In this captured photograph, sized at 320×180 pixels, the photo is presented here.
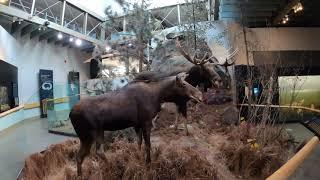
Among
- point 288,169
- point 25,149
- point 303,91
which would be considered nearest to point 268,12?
point 303,91

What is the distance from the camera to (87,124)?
418 centimetres

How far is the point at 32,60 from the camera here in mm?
15188

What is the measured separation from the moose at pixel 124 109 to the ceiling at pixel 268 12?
5.38 m

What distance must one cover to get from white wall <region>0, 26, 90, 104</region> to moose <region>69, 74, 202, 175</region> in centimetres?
720

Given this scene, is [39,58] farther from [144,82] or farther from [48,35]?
[144,82]

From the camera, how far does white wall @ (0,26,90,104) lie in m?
12.3

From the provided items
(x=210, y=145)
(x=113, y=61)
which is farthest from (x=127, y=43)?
Answer: (x=210, y=145)

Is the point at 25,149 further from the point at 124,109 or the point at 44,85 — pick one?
the point at 44,85

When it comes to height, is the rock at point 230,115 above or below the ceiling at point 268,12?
below

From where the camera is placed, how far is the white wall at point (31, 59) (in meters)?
12.3

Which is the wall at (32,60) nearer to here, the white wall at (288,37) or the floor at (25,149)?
the floor at (25,149)

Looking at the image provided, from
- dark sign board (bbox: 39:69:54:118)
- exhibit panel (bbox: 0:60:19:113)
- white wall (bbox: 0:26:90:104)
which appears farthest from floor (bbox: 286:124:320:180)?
dark sign board (bbox: 39:69:54:118)

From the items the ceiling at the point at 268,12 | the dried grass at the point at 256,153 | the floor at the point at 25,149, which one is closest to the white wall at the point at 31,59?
the floor at the point at 25,149

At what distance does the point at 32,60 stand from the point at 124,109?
12113 mm
